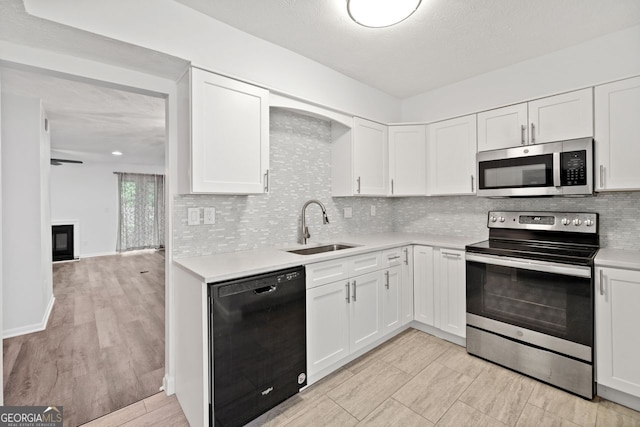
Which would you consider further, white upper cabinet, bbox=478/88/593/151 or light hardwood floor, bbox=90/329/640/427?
white upper cabinet, bbox=478/88/593/151

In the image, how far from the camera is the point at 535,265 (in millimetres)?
2104

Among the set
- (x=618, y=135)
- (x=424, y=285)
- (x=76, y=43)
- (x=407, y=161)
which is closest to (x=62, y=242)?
(x=76, y=43)

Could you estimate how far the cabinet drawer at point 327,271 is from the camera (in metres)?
2.00

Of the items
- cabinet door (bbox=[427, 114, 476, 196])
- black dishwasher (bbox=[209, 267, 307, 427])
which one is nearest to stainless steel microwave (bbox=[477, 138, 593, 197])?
cabinet door (bbox=[427, 114, 476, 196])

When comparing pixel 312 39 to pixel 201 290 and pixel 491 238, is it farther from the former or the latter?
pixel 491 238

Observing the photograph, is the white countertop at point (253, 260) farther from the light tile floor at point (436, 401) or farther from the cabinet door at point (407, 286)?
the light tile floor at point (436, 401)

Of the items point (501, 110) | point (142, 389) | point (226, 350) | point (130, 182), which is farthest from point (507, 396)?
point (130, 182)

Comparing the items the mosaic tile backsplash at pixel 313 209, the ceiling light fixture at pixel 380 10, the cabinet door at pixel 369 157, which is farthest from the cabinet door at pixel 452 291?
the ceiling light fixture at pixel 380 10

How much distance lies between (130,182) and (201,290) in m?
8.07

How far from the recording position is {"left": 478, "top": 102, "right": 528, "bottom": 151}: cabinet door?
2455mm

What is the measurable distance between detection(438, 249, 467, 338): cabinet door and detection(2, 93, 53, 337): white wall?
4.18 m

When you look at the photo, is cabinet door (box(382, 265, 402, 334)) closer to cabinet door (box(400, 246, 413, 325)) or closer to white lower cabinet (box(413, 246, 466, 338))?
cabinet door (box(400, 246, 413, 325))

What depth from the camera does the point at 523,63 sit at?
2670 mm

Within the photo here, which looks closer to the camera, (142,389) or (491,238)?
(142,389)
